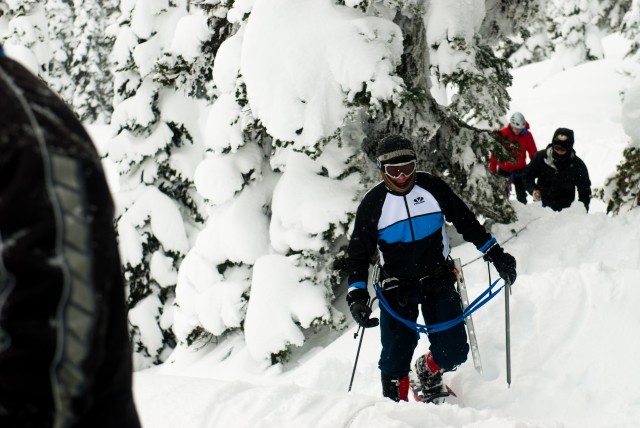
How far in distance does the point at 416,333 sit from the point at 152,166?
23.8 ft

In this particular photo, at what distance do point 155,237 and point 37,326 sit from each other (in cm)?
1080

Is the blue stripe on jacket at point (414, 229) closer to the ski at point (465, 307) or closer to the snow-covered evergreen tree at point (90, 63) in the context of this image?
the ski at point (465, 307)

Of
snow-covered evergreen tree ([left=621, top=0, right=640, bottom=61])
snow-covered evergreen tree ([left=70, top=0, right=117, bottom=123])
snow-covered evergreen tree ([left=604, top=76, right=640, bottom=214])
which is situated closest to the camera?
snow-covered evergreen tree ([left=604, top=76, right=640, bottom=214])

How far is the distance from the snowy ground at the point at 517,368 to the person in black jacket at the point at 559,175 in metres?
0.29

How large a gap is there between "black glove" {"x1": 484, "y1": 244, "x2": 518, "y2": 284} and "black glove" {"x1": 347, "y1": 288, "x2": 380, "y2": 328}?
110 centimetres

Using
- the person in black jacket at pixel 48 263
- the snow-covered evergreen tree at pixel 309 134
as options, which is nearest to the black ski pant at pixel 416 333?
the snow-covered evergreen tree at pixel 309 134

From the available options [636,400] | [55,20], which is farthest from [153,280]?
[55,20]

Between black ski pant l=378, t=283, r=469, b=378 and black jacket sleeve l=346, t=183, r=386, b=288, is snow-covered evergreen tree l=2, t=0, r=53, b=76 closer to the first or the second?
black jacket sleeve l=346, t=183, r=386, b=288

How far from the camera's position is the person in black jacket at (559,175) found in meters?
9.41

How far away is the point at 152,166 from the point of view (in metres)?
11.3

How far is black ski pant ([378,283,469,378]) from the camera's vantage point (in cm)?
524

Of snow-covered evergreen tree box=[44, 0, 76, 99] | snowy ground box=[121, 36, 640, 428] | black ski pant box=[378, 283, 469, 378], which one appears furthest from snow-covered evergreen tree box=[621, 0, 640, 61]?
snow-covered evergreen tree box=[44, 0, 76, 99]

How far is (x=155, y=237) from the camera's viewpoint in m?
11.5

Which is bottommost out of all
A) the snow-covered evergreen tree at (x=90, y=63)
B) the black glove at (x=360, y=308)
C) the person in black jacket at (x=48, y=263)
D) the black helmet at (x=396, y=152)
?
the snow-covered evergreen tree at (x=90, y=63)
